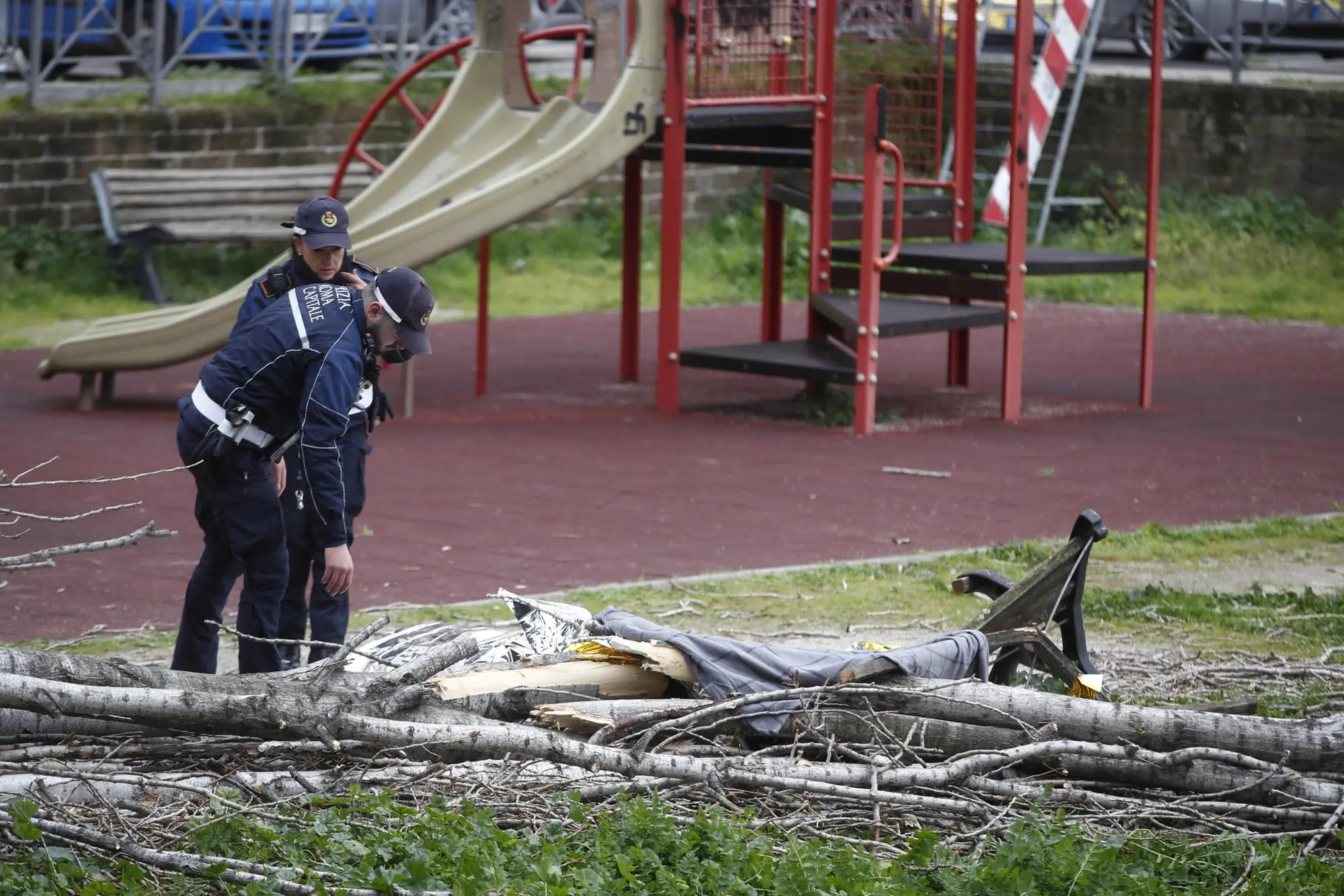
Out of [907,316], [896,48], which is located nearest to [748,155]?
[907,316]

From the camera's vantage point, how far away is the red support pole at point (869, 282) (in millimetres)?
11000

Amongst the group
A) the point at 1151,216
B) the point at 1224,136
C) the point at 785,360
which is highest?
the point at 1224,136

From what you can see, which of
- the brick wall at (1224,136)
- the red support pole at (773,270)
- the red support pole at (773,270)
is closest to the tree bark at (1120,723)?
the red support pole at (773,270)

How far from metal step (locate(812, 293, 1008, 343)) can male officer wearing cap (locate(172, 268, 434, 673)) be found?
5691 mm

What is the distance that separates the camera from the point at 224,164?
17.0m

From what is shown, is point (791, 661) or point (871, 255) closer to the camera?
point (791, 661)

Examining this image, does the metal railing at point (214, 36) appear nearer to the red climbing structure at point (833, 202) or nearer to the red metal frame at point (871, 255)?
the red climbing structure at point (833, 202)

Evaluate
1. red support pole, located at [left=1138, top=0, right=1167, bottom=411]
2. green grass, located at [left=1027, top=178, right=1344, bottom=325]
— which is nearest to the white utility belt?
red support pole, located at [left=1138, top=0, right=1167, bottom=411]

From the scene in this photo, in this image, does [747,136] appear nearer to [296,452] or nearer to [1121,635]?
[1121,635]

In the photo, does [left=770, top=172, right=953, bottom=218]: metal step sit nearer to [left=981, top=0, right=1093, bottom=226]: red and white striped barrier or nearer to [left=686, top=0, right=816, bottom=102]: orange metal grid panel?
[left=981, top=0, right=1093, bottom=226]: red and white striped barrier

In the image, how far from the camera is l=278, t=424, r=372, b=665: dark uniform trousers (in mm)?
6262

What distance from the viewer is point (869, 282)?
1113 cm

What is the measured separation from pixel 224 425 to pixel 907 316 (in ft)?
21.4

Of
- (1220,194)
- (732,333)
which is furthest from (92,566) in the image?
(1220,194)
